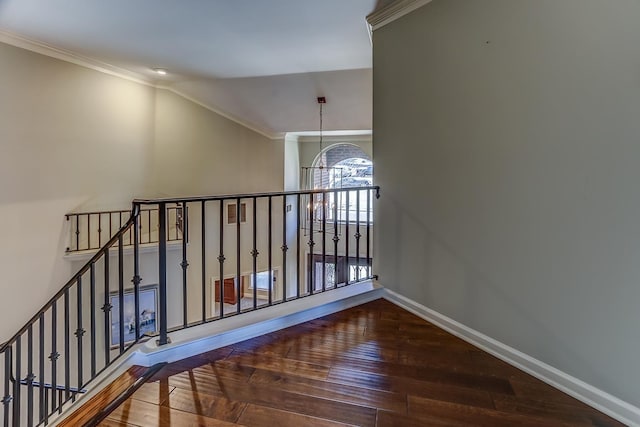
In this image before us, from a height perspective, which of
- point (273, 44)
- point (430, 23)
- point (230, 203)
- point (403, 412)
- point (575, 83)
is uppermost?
point (273, 44)

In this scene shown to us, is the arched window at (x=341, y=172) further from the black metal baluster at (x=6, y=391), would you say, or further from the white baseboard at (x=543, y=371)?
the black metal baluster at (x=6, y=391)

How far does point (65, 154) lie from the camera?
4.43 m

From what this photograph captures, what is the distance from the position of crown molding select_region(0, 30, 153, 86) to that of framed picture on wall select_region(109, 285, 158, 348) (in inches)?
123

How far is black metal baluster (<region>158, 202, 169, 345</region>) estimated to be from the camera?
2.00 m

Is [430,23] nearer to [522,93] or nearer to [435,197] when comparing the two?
[522,93]

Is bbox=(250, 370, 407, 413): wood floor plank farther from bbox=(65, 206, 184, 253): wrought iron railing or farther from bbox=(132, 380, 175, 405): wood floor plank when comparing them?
bbox=(65, 206, 184, 253): wrought iron railing

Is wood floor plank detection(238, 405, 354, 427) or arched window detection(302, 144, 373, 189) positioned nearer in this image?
wood floor plank detection(238, 405, 354, 427)

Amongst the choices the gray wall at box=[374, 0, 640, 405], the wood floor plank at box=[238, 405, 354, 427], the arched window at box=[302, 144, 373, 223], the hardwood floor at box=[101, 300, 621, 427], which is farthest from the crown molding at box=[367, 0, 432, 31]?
the arched window at box=[302, 144, 373, 223]

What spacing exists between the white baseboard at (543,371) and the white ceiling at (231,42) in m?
2.41

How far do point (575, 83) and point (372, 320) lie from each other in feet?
6.09

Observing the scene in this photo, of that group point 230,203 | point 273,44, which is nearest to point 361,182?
point 230,203

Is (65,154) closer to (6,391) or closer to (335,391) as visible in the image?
(6,391)

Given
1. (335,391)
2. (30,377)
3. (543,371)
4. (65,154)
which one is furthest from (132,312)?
(543,371)

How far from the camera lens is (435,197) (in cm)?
250
